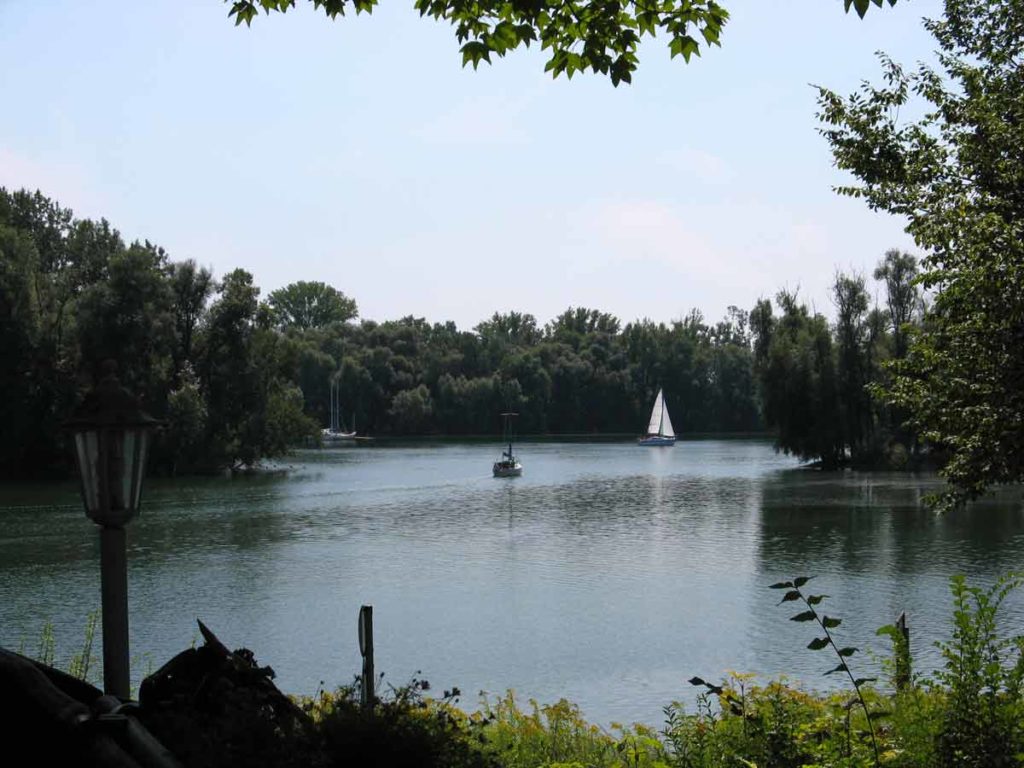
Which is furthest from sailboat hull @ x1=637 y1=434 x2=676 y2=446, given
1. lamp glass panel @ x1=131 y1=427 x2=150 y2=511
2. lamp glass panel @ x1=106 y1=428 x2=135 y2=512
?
lamp glass panel @ x1=106 y1=428 x2=135 y2=512

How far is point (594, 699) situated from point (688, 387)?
10252 cm

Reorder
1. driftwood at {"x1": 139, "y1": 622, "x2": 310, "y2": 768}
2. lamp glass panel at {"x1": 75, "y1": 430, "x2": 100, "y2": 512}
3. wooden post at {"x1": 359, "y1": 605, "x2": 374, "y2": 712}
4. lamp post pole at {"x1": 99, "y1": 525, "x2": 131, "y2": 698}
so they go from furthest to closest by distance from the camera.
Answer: wooden post at {"x1": 359, "y1": 605, "x2": 374, "y2": 712} → lamp glass panel at {"x1": 75, "y1": 430, "x2": 100, "y2": 512} → lamp post pole at {"x1": 99, "y1": 525, "x2": 131, "y2": 698} → driftwood at {"x1": 139, "y1": 622, "x2": 310, "y2": 768}

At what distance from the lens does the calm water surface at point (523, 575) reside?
15.8m

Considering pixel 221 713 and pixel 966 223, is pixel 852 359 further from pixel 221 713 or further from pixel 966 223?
pixel 221 713

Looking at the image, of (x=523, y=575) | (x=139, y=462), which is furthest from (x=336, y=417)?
(x=139, y=462)

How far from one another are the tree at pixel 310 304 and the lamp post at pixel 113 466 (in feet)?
441

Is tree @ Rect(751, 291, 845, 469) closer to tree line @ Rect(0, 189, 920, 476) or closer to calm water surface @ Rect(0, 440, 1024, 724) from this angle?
tree line @ Rect(0, 189, 920, 476)

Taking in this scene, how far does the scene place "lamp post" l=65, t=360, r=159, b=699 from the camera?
14.8 ft

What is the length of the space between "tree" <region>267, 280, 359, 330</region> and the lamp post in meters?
134

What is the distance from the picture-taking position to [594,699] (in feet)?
44.7

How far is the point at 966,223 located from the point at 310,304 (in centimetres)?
13388

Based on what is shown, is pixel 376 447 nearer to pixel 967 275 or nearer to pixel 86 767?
pixel 967 275

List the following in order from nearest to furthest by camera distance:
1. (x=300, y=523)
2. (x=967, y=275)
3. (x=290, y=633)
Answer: (x=967, y=275) → (x=290, y=633) → (x=300, y=523)

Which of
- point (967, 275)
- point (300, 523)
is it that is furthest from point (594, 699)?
point (300, 523)
